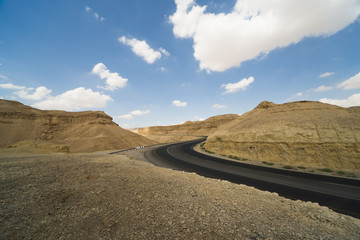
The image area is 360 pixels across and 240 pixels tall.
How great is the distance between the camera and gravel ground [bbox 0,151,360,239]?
3646 millimetres

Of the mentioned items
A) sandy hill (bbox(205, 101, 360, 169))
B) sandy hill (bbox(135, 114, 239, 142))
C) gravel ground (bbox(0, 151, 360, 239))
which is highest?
sandy hill (bbox(135, 114, 239, 142))

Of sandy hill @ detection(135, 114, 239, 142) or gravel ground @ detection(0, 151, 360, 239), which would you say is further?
sandy hill @ detection(135, 114, 239, 142)

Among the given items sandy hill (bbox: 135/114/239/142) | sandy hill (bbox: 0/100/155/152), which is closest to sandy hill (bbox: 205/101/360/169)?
sandy hill (bbox: 0/100/155/152)

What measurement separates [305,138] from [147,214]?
75.6 ft

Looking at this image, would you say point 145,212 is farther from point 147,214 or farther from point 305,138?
point 305,138

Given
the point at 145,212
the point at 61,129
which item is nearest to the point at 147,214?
the point at 145,212

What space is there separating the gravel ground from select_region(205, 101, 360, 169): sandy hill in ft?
53.1

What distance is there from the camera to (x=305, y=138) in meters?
18.8

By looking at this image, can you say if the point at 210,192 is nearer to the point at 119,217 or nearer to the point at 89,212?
the point at 119,217

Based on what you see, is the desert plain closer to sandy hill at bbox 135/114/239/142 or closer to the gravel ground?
the gravel ground

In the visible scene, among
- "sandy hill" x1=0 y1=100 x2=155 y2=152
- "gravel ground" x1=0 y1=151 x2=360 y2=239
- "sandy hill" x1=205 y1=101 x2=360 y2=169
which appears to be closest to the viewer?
"gravel ground" x1=0 y1=151 x2=360 y2=239

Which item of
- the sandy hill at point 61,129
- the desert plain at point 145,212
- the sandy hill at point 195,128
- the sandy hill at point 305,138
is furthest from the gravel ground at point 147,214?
the sandy hill at point 195,128

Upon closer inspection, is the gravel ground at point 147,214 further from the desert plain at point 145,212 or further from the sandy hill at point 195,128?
the sandy hill at point 195,128

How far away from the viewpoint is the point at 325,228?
4352 mm
